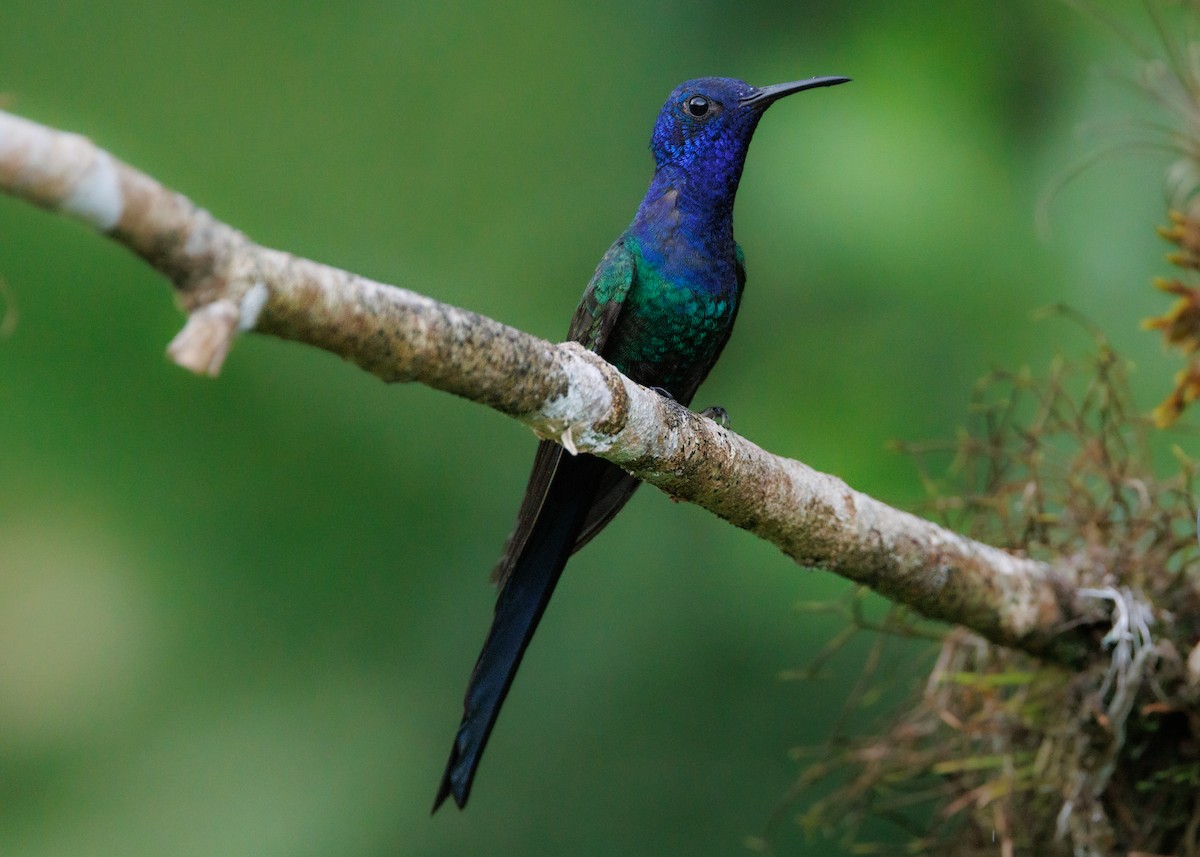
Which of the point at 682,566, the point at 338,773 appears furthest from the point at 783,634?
the point at 338,773

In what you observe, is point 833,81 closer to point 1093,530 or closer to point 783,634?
point 1093,530

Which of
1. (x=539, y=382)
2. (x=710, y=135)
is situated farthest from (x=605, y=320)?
(x=539, y=382)

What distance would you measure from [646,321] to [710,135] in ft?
1.56

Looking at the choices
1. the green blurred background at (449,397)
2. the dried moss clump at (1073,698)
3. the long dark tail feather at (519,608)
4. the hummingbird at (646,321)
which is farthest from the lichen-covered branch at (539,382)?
the green blurred background at (449,397)

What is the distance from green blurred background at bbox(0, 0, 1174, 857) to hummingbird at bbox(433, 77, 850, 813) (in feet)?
3.10

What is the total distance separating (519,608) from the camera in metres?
2.17

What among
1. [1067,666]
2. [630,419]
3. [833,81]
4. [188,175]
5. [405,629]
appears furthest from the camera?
[405,629]

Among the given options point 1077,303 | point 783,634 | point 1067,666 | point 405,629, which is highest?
point 1077,303

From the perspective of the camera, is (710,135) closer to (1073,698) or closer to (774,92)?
(774,92)

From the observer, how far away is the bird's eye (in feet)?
8.57

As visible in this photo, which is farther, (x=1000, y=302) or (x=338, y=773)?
(x=1000, y=302)

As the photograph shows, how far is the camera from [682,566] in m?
3.61

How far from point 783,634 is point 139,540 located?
1.75m

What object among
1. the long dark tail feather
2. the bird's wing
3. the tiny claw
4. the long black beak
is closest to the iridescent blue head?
the long black beak
